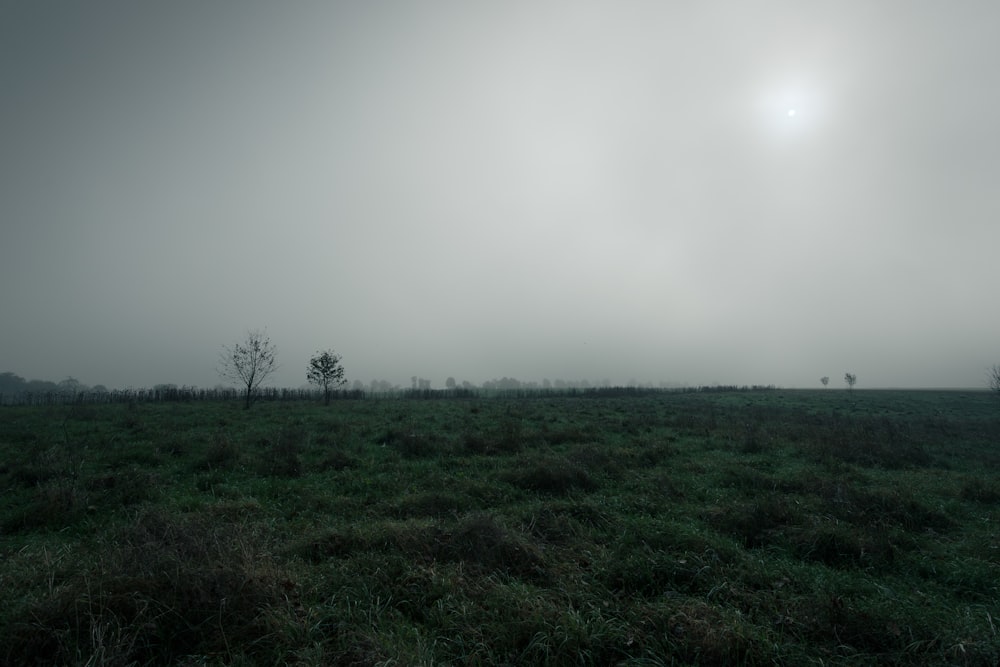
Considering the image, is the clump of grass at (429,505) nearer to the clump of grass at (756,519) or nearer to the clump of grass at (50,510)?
the clump of grass at (756,519)

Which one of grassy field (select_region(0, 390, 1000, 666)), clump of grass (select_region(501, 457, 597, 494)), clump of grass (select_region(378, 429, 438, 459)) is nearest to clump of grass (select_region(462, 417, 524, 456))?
clump of grass (select_region(378, 429, 438, 459))

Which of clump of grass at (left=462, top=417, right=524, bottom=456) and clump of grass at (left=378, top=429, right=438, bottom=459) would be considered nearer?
clump of grass at (left=378, top=429, right=438, bottom=459)

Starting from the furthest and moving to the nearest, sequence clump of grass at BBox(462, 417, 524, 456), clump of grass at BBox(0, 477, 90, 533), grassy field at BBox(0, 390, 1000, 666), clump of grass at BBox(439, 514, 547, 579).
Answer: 1. clump of grass at BBox(462, 417, 524, 456)
2. clump of grass at BBox(0, 477, 90, 533)
3. clump of grass at BBox(439, 514, 547, 579)
4. grassy field at BBox(0, 390, 1000, 666)

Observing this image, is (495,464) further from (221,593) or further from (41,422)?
(41,422)

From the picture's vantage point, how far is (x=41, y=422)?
20.0m

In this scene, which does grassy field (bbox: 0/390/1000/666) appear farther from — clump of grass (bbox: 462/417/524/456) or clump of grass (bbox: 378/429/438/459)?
clump of grass (bbox: 462/417/524/456)

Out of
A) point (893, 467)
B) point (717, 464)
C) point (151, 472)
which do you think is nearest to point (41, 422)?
point (151, 472)

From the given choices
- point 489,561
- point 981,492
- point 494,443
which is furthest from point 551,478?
point 981,492

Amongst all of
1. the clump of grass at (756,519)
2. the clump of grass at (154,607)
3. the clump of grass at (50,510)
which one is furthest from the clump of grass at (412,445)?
the clump of grass at (756,519)

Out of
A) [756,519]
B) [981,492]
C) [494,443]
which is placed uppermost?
[494,443]

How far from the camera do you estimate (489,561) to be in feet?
20.5

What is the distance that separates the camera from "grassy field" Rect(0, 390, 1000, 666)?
449 cm

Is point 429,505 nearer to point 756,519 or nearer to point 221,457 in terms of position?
point 756,519

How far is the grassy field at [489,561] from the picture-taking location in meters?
4.49
